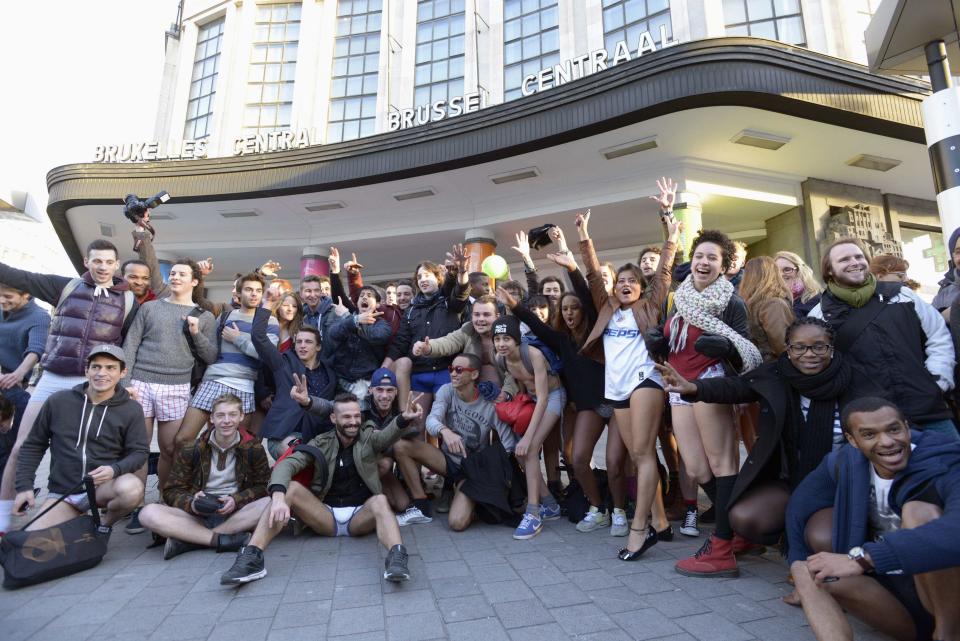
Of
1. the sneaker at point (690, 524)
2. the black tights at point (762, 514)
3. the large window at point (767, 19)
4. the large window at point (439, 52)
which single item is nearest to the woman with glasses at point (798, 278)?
the sneaker at point (690, 524)

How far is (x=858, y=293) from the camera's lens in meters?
2.63

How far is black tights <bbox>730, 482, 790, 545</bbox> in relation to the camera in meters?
2.68

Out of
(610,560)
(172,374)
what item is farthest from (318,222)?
(610,560)

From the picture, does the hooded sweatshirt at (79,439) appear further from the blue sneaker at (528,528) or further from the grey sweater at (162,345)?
the blue sneaker at (528,528)

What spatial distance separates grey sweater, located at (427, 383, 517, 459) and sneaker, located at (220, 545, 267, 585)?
63.5 inches

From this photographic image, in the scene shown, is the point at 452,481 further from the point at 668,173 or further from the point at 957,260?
the point at 668,173

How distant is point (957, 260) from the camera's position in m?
3.10

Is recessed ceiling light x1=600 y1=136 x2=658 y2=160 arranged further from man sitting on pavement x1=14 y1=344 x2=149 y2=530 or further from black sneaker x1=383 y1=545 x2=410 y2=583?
man sitting on pavement x1=14 y1=344 x2=149 y2=530

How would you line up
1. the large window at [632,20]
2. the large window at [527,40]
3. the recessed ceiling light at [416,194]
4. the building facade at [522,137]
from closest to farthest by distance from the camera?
the building facade at [522,137], the recessed ceiling light at [416,194], the large window at [632,20], the large window at [527,40]

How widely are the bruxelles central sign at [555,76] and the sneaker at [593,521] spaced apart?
9.13 m

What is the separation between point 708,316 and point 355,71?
18.0m

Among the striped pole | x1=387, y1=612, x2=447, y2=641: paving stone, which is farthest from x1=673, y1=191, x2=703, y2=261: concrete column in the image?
x1=387, y1=612, x2=447, y2=641: paving stone

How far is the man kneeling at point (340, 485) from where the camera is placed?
3195 mm

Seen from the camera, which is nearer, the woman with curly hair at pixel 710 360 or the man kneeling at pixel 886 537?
the man kneeling at pixel 886 537
